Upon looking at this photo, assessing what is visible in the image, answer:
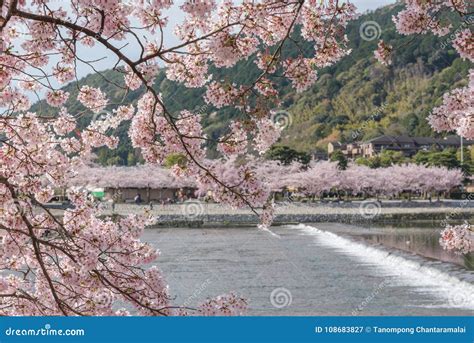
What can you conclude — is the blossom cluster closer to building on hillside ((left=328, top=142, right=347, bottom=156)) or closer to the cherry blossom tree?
the cherry blossom tree

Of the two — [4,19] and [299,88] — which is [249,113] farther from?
[4,19]

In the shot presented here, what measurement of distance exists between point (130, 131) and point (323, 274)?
57.8ft

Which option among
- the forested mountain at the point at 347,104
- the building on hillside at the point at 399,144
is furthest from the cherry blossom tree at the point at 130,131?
the forested mountain at the point at 347,104

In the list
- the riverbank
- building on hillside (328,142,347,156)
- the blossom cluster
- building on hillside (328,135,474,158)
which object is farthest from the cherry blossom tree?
building on hillside (328,142,347,156)

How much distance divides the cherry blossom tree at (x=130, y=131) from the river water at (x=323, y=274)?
973 cm

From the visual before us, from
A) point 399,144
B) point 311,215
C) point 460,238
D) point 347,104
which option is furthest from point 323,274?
point 347,104

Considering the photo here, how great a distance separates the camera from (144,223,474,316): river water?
17.8 m

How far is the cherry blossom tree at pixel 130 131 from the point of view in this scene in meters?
5.57

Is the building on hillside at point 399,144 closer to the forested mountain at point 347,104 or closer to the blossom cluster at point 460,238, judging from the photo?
the forested mountain at point 347,104

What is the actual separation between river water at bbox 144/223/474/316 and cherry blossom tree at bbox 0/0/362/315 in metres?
9.73

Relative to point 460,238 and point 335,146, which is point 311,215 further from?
point 335,146

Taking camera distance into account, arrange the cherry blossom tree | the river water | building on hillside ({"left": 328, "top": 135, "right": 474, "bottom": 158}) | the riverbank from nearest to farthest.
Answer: the cherry blossom tree < the river water < the riverbank < building on hillside ({"left": 328, "top": 135, "right": 474, "bottom": 158})

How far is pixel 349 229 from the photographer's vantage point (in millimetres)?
42281
